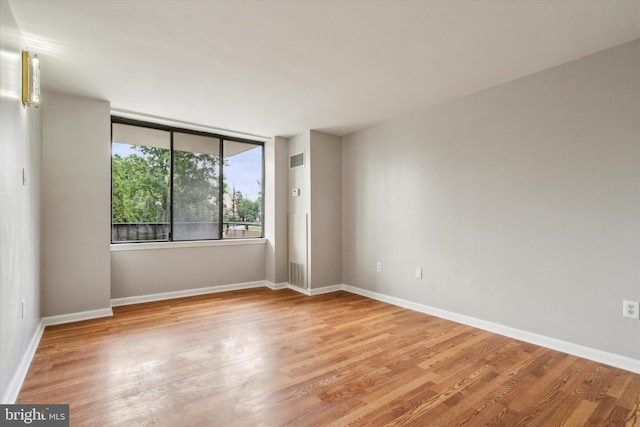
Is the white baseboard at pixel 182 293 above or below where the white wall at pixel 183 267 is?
below

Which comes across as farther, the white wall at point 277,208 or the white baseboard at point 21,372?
the white wall at point 277,208

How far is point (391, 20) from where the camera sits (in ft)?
7.20

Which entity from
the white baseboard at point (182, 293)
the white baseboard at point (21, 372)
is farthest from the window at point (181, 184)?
the white baseboard at point (21, 372)

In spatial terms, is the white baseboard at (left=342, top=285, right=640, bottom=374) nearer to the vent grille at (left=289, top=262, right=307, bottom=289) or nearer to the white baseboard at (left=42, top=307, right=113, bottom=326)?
the vent grille at (left=289, top=262, right=307, bottom=289)

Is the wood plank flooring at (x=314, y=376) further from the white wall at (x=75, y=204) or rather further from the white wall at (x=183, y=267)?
the white wall at (x=183, y=267)

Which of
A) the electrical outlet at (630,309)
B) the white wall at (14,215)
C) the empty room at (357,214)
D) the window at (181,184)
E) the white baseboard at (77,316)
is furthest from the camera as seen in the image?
the window at (181,184)

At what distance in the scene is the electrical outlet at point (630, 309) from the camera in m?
2.41

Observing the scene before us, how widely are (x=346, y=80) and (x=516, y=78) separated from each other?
1.58 metres

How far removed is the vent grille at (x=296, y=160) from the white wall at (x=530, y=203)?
1310 mm

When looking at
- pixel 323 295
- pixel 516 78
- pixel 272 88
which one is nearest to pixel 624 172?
pixel 516 78

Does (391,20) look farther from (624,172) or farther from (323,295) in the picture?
(323,295)

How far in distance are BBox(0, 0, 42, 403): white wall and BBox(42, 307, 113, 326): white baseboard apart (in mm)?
567

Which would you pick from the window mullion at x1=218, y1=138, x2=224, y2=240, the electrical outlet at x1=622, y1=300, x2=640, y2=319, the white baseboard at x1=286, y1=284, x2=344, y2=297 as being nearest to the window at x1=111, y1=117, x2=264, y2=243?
the window mullion at x1=218, y1=138, x2=224, y2=240

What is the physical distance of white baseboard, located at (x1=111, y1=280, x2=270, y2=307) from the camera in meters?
4.15
